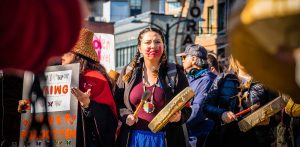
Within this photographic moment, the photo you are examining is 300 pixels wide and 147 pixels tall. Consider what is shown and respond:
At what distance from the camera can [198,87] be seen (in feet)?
21.6

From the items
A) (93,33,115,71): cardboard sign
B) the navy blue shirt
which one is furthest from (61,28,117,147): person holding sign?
(93,33,115,71): cardboard sign

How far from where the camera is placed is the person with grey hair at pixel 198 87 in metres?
6.37

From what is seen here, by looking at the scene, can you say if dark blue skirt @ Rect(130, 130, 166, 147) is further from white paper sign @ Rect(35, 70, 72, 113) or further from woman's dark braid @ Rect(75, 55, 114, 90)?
white paper sign @ Rect(35, 70, 72, 113)

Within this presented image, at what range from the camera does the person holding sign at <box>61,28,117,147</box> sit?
5.17 metres

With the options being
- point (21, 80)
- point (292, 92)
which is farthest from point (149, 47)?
point (292, 92)

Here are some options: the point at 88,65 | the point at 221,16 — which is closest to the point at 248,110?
the point at 88,65

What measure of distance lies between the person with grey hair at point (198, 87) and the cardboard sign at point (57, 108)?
4.83 ft

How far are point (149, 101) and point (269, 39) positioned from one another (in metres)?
3.47

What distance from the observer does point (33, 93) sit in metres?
5.22

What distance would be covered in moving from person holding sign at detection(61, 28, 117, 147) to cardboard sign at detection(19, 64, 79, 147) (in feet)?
0.27

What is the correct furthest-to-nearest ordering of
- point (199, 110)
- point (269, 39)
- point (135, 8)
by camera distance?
1. point (135, 8)
2. point (199, 110)
3. point (269, 39)

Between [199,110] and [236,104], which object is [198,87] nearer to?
[199,110]

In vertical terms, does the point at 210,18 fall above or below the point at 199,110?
above

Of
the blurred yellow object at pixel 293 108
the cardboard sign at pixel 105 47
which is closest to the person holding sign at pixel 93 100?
the blurred yellow object at pixel 293 108
